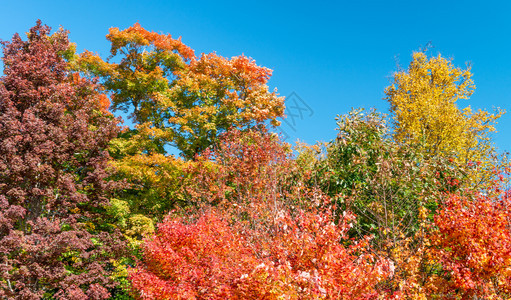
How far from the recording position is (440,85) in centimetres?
1881

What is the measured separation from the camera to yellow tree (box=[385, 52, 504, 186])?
16.2 m

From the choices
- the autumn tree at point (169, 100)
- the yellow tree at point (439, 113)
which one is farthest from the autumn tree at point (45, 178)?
the yellow tree at point (439, 113)

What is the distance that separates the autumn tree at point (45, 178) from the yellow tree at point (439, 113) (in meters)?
13.2

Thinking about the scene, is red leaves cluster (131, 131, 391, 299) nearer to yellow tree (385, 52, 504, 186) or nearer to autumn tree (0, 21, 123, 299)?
autumn tree (0, 21, 123, 299)

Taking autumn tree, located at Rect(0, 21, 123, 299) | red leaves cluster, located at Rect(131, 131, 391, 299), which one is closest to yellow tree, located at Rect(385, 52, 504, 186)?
red leaves cluster, located at Rect(131, 131, 391, 299)

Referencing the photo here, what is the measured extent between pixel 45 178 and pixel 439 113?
57.1ft

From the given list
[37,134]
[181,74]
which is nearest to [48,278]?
[37,134]

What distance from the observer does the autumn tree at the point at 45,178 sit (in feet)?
36.0

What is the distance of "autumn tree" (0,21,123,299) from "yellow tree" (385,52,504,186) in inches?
521

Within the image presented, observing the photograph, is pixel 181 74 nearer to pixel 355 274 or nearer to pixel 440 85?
pixel 440 85

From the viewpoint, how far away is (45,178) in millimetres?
11742

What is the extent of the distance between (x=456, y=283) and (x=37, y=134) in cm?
A: 1279

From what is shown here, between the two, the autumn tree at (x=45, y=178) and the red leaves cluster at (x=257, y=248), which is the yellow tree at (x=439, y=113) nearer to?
A: the red leaves cluster at (x=257, y=248)

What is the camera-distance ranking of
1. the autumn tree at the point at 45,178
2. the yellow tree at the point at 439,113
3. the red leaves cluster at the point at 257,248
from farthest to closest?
1. the yellow tree at the point at 439,113
2. the autumn tree at the point at 45,178
3. the red leaves cluster at the point at 257,248
